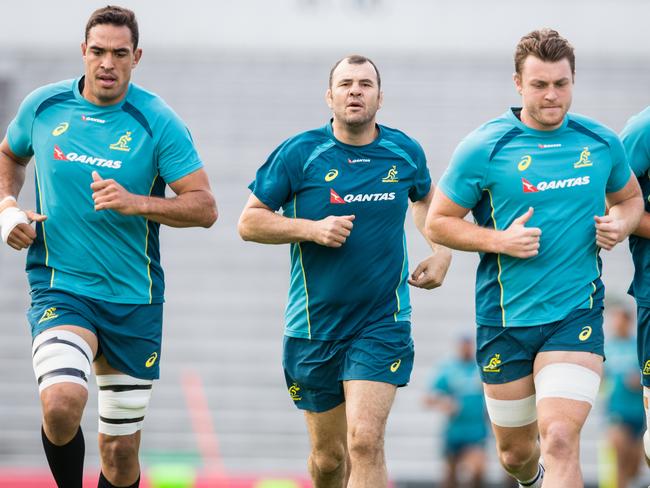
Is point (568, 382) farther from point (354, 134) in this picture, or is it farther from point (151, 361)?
point (151, 361)

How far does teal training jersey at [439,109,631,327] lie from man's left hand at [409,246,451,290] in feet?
1.88

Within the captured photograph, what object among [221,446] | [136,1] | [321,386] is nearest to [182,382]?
[221,446]

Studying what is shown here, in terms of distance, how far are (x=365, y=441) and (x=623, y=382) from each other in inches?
322

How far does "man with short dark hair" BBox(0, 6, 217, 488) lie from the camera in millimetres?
6625

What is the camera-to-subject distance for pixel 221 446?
16734 mm

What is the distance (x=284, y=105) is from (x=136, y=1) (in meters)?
3.44

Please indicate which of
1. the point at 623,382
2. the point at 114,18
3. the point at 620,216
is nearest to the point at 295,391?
the point at 620,216

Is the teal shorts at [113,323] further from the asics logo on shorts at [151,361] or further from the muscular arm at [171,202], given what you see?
the muscular arm at [171,202]

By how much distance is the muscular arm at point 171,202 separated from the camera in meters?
6.38

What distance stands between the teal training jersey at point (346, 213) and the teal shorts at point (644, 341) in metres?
1.38

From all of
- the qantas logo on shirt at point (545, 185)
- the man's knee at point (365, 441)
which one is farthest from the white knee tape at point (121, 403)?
the qantas logo on shirt at point (545, 185)

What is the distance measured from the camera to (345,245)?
6.97 m

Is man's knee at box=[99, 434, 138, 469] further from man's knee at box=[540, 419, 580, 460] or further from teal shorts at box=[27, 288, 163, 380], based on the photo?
man's knee at box=[540, 419, 580, 460]

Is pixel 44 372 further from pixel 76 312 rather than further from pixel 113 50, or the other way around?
pixel 113 50
